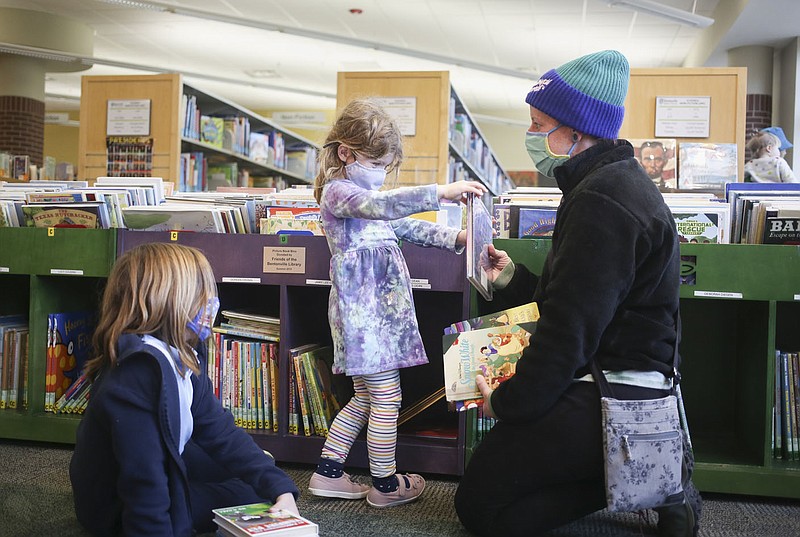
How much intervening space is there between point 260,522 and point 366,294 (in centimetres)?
78

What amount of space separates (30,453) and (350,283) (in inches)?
52.9

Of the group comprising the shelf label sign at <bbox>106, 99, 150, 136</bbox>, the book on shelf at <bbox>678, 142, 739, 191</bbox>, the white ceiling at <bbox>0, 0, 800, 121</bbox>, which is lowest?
the book on shelf at <bbox>678, 142, 739, 191</bbox>

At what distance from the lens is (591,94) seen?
179 cm

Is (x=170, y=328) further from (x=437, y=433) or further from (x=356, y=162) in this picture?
(x=437, y=433)

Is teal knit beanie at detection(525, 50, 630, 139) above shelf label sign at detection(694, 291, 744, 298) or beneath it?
above

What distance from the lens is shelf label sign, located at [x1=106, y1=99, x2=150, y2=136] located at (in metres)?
5.62

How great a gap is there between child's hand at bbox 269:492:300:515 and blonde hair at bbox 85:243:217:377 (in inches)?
13.5

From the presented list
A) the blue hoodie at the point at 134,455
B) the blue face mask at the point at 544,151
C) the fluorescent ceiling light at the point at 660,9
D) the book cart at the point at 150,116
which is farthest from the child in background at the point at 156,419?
the fluorescent ceiling light at the point at 660,9

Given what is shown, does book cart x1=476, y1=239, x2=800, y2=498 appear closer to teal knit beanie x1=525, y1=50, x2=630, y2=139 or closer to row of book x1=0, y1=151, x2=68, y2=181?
teal knit beanie x1=525, y1=50, x2=630, y2=139

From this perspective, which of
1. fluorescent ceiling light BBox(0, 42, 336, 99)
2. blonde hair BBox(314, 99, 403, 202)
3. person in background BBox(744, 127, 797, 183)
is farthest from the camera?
fluorescent ceiling light BBox(0, 42, 336, 99)

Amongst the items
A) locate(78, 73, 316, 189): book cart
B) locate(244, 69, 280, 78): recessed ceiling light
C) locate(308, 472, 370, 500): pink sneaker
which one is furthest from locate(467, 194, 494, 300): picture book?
locate(244, 69, 280, 78): recessed ceiling light

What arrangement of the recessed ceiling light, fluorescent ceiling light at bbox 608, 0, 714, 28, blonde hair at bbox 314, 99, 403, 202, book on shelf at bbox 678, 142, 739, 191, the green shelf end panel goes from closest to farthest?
blonde hair at bbox 314, 99, 403, 202, the green shelf end panel, book on shelf at bbox 678, 142, 739, 191, fluorescent ceiling light at bbox 608, 0, 714, 28, the recessed ceiling light

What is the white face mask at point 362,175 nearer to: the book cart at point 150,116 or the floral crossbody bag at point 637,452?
the floral crossbody bag at point 637,452

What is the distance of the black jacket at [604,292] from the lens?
1630 mm
